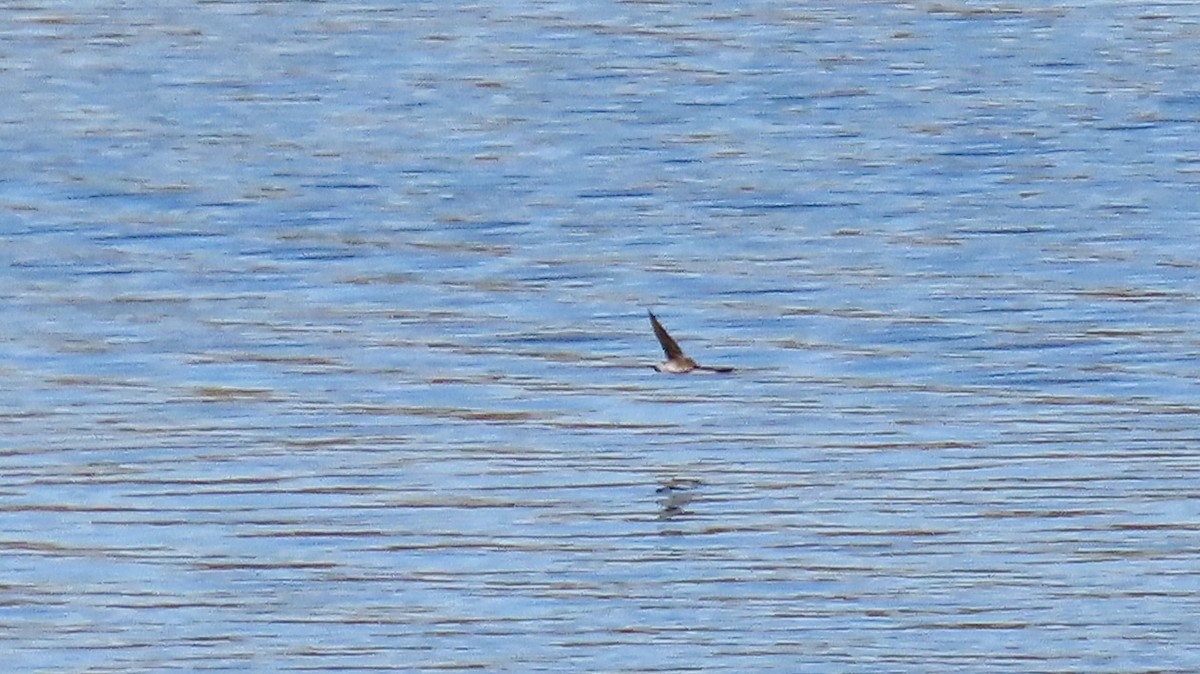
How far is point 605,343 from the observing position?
13.8 m

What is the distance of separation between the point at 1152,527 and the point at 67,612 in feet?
11.4

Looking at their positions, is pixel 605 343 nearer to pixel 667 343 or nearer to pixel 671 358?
pixel 671 358

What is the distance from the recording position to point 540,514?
11.3 m

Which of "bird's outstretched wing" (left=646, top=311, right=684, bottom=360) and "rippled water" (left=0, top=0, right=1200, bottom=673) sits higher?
"bird's outstretched wing" (left=646, top=311, right=684, bottom=360)

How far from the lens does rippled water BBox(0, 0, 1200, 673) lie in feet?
33.6

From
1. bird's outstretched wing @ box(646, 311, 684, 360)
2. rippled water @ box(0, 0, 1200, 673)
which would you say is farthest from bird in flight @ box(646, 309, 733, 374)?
rippled water @ box(0, 0, 1200, 673)

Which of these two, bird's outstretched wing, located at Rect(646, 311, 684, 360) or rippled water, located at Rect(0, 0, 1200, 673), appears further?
bird's outstretched wing, located at Rect(646, 311, 684, 360)

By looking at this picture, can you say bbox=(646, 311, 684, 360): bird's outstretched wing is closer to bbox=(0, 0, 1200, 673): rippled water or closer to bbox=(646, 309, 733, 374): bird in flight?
bbox=(646, 309, 733, 374): bird in flight

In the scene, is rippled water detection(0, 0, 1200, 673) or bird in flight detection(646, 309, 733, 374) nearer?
rippled water detection(0, 0, 1200, 673)

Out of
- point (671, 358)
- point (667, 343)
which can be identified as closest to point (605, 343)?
point (671, 358)

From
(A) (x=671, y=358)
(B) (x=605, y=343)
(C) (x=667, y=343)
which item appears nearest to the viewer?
(C) (x=667, y=343)

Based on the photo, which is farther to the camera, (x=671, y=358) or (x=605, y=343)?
(x=605, y=343)

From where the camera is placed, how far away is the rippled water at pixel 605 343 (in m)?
10.2

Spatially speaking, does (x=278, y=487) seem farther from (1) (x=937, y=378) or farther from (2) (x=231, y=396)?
(1) (x=937, y=378)
